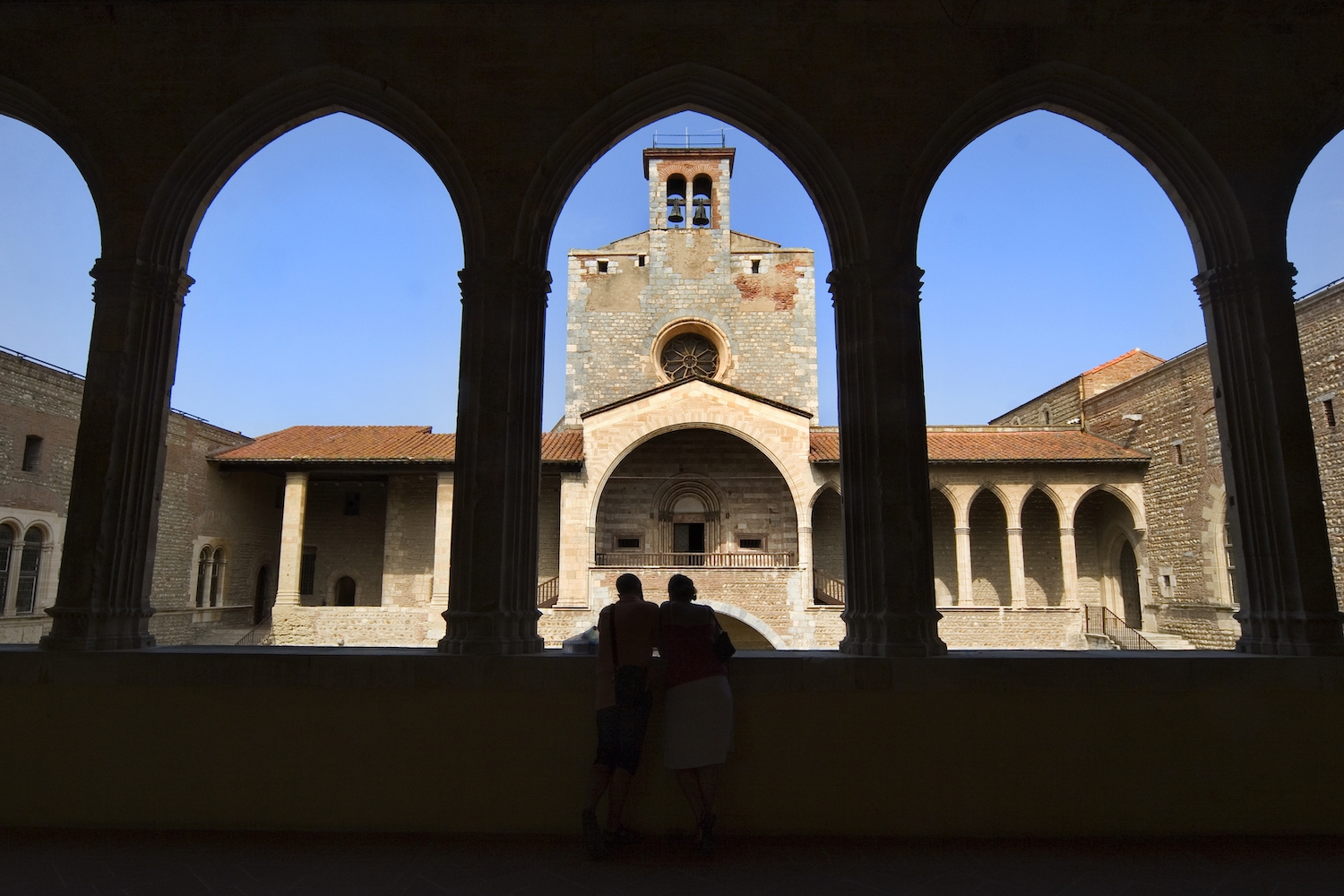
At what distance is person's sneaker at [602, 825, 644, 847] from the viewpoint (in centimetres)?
334

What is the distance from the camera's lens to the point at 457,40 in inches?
172

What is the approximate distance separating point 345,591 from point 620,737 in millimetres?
19997

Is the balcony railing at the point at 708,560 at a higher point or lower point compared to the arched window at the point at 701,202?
lower

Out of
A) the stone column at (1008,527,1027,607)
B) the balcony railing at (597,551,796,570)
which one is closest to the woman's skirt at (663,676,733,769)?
the balcony railing at (597,551,796,570)

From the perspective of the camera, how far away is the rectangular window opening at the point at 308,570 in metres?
20.6

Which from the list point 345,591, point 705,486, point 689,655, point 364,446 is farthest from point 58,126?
point 345,591

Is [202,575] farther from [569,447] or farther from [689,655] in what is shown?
[689,655]

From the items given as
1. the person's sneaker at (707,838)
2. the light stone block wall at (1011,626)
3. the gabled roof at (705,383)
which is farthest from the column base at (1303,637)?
the light stone block wall at (1011,626)

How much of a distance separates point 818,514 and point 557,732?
1716cm

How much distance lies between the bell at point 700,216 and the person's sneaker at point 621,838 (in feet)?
73.0

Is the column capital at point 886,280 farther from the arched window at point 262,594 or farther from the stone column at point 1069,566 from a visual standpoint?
the arched window at point 262,594

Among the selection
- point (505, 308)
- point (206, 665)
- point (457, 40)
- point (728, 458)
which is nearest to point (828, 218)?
point (505, 308)

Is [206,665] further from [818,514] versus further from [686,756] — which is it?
[818,514]

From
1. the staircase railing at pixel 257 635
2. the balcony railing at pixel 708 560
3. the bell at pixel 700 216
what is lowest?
the staircase railing at pixel 257 635
